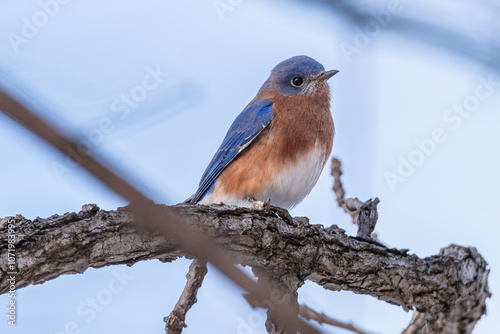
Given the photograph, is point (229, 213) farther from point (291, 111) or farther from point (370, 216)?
point (291, 111)

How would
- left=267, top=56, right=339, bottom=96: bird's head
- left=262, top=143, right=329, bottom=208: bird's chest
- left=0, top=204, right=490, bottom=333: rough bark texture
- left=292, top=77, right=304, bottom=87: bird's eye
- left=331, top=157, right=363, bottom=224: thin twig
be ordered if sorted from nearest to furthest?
1. left=0, top=204, right=490, bottom=333: rough bark texture
2. left=331, top=157, right=363, bottom=224: thin twig
3. left=262, top=143, right=329, bottom=208: bird's chest
4. left=267, top=56, right=339, bottom=96: bird's head
5. left=292, top=77, right=304, bottom=87: bird's eye

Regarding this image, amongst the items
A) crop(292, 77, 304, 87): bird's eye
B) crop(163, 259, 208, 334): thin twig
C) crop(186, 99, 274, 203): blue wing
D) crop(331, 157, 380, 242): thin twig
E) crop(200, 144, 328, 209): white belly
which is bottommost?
crop(163, 259, 208, 334): thin twig

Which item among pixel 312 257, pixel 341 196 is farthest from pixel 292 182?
pixel 312 257

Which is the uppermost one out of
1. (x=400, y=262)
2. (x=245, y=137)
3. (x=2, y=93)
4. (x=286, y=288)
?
(x=245, y=137)

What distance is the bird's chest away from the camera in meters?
5.84

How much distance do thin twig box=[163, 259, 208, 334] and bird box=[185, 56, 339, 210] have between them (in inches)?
74.6

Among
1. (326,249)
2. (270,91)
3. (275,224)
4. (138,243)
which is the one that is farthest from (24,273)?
(270,91)

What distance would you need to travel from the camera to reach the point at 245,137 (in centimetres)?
617

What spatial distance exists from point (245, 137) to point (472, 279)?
292 centimetres

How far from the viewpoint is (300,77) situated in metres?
6.90

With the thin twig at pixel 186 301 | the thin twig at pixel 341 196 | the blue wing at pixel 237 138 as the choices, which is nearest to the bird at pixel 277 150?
the blue wing at pixel 237 138

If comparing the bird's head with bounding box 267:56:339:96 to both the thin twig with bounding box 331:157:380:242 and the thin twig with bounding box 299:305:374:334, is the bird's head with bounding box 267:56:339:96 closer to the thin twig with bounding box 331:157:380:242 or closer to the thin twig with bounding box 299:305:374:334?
the thin twig with bounding box 331:157:380:242

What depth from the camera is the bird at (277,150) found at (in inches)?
231

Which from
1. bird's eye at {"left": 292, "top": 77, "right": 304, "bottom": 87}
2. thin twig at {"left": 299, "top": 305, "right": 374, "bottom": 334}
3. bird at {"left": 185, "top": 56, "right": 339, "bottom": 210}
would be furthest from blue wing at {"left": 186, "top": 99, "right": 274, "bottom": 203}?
thin twig at {"left": 299, "top": 305, "right": 374, "bottom": 334}
